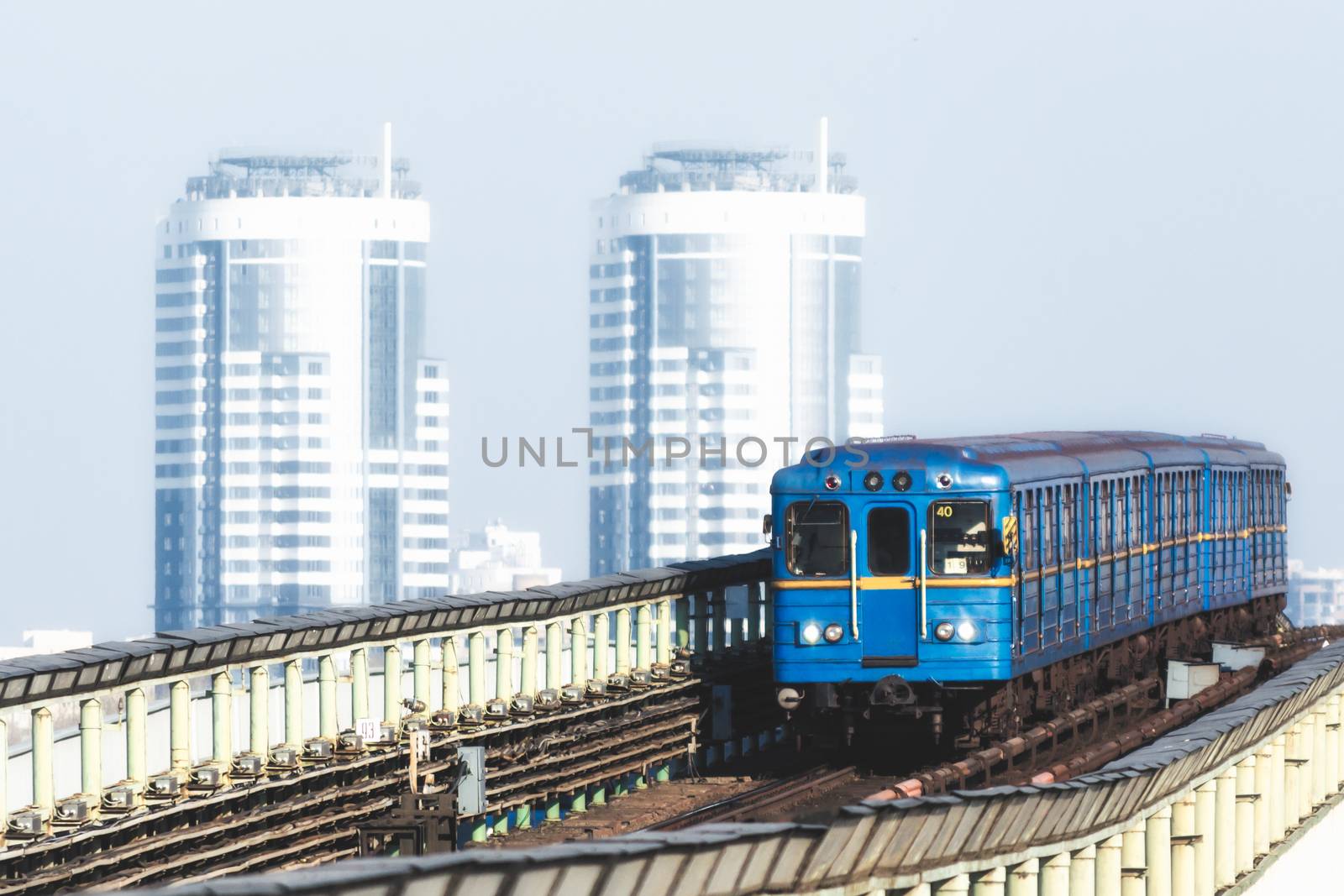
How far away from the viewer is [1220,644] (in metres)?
36.7

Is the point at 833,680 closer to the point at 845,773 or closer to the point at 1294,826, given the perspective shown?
the point at 845,773

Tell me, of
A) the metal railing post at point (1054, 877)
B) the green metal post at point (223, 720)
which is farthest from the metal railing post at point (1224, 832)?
the green metal post at point (223, 720)

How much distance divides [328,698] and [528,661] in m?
4.12

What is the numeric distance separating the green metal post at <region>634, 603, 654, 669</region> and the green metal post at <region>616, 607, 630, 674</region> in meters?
0.13

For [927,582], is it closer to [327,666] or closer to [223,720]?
[327,666]

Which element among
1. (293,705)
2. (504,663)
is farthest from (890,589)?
(293,705)

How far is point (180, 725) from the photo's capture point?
20.2 m

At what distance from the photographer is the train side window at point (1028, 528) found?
26391mm

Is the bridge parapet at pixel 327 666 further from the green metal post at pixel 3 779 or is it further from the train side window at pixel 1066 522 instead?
the train side window at pixel 1066 522

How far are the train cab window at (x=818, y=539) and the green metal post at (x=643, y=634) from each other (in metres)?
3.38

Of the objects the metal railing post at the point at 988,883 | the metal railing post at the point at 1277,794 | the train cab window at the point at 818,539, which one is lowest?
the metal railing post at the point at 1277,794

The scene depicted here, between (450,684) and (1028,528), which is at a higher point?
(1028,528)

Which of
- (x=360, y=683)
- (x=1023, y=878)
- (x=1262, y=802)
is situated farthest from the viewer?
(x=1262, y=802)

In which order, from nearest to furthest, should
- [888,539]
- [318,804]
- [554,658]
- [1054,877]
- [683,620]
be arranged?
[1054,877]
[318,804]
[888,539]
[554,658]
[683,620]
